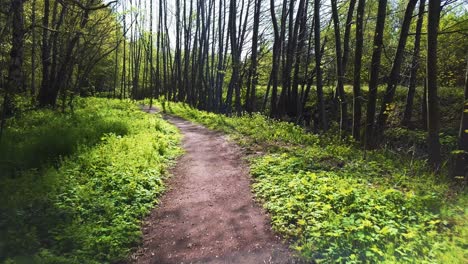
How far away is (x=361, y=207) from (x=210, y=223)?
2379 millimetres

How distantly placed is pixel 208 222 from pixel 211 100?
79.0ft

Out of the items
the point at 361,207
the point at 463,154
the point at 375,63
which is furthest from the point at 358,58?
the point at 361,207

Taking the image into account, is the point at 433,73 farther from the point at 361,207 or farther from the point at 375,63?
the point at 361,207

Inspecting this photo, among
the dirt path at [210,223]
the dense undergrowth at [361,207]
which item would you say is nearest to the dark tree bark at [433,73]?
the dense undergrowth at [361,207]

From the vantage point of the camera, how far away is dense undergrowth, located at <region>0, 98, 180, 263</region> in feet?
15.1

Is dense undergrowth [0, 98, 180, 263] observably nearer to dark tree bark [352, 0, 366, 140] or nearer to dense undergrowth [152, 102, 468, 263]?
dense undergrowth [152, 102, 468, 263]

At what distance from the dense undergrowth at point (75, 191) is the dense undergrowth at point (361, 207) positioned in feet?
7.74

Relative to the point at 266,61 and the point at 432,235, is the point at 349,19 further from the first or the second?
the point at 266,61

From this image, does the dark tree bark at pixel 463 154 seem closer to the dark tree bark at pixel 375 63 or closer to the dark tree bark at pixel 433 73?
the dark tree bark at pixel 433 73

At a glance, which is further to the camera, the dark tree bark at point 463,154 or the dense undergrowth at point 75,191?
the dark tree bark at point 463,154

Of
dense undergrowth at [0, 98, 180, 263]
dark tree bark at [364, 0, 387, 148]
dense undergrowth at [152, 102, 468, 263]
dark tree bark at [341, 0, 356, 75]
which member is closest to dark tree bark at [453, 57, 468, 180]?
dense undergrowth at [152, 102, 468, 263]

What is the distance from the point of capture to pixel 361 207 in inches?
197

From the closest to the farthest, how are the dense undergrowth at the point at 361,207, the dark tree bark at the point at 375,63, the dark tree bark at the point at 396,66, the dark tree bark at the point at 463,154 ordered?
the dense undergrowth at the point at 361,207 → the dark tree bark at the point at 463,154 → the dark tree bark at the point at 375,63 → the dark tree bark at the point at 396,66

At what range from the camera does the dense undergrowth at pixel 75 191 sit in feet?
15.1
